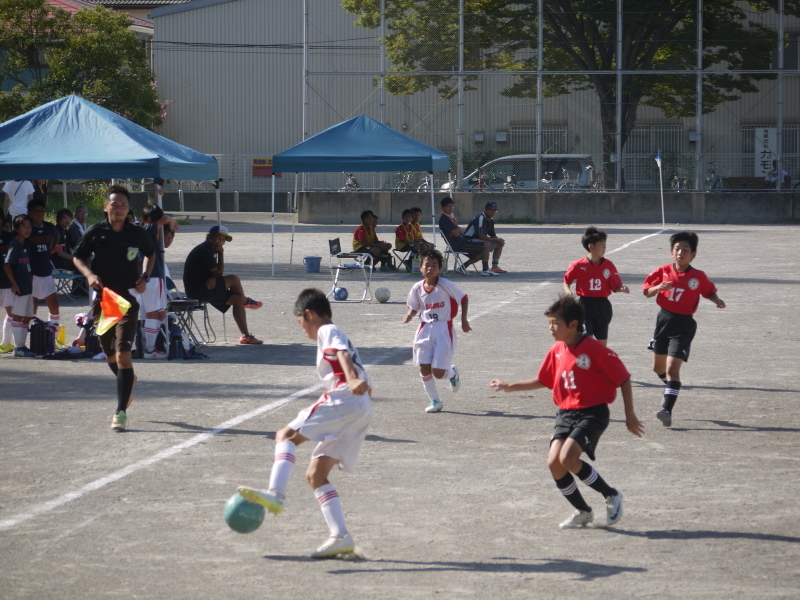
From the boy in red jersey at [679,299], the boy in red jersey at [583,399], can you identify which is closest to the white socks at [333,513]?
the boy in red jersey at [583,399]

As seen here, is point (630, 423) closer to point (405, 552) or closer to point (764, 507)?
point (764, 507)

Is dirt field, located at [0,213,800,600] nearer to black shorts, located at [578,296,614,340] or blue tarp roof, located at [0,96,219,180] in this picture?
black shorts, located at [578,296,614,340]

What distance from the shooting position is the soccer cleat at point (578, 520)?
5582mm

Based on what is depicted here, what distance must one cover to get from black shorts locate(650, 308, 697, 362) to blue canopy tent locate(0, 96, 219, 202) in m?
6.47

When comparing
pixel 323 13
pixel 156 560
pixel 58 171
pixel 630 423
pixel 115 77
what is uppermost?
pixel 323 13

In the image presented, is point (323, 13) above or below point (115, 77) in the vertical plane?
above

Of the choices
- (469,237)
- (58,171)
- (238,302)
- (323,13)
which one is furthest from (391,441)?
(323,13)

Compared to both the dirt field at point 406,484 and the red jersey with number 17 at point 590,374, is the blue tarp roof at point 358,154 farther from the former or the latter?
the red jersey with number 17 at point 590,374

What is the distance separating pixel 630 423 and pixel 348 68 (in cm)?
3722

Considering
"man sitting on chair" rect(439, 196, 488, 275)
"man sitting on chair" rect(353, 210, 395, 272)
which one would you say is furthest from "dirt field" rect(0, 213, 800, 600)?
"man sitting on chair" rect(439, 196, 488, 275)

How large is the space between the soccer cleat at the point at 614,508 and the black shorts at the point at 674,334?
2882mm

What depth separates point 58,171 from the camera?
12508mm

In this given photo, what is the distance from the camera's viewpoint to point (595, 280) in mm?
9430

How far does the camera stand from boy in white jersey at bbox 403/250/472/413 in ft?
28.7
